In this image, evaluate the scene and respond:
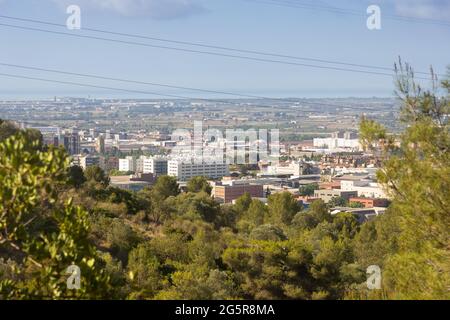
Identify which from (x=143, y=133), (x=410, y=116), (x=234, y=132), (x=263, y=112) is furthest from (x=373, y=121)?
(x=263, y=112)

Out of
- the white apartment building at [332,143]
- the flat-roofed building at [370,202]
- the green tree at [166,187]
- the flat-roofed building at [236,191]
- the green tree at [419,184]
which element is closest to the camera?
the green tree at [419,184]

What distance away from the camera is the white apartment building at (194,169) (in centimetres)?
5469

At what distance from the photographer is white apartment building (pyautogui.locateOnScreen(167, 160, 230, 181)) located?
5469 cm

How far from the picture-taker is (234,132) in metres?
70.9

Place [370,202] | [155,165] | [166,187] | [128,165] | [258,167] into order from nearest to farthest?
[166,187], [370,202], [155,165], [128,165], [258,167]

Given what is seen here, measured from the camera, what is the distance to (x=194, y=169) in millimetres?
57906

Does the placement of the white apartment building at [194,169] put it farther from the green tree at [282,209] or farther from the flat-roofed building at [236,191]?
the green tree at [282,209]

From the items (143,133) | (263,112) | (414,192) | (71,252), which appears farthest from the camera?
(263,112)

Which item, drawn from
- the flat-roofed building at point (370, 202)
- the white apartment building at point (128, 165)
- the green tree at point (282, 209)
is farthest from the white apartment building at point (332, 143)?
the green tree at point (282, 209)

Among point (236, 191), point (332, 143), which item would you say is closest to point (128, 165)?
point (236, 191)

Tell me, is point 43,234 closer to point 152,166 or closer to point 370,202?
point 370,202

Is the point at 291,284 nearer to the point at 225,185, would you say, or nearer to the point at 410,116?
the point at 410,116

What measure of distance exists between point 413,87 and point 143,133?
7191cm

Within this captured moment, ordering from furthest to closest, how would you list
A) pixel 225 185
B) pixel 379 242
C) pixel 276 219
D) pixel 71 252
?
pixel 225 185
pixel 276 219
pixel 379 242
pixel 71 252
